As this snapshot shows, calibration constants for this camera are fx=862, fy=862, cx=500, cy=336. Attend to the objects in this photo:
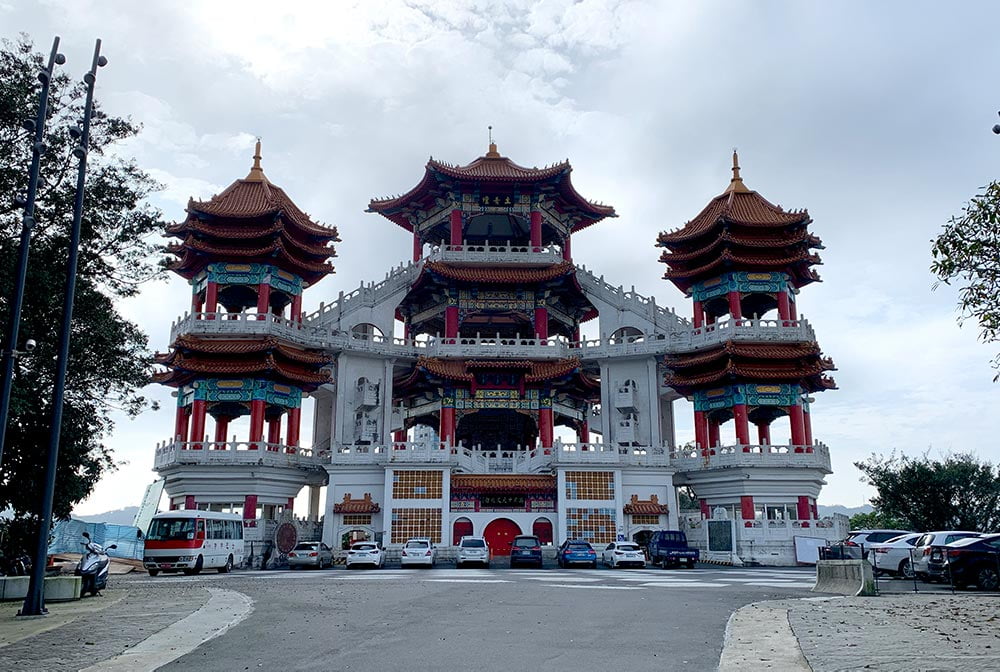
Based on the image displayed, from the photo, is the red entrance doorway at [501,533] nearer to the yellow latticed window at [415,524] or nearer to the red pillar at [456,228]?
Answer: the yellow latticed window at [415,524]

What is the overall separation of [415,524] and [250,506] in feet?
28.6

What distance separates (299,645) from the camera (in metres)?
11.8

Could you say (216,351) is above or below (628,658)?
above

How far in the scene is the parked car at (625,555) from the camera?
34.7 m

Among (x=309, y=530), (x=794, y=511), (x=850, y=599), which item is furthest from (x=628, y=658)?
(x=794, y=511)

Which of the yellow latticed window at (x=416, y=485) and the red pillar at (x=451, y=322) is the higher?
the red pillar at (x=451, y=322)

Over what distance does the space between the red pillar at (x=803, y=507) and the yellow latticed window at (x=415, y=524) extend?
18376 millimetres

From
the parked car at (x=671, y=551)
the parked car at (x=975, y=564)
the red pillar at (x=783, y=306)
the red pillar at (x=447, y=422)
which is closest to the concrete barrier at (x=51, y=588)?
the parked car at (x=975, y=564)

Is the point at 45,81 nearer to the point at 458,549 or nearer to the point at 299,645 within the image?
the point at 299,645

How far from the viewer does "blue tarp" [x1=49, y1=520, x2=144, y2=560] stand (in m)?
45.4

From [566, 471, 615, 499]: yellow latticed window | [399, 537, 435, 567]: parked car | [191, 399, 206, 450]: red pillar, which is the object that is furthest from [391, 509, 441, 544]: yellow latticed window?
[191, 399, 206, 450]: red pillar

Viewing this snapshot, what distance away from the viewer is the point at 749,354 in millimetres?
45312

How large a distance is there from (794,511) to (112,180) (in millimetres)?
36160

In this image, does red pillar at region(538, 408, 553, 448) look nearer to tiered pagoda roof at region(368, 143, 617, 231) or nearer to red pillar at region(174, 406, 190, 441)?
tiered pagoda roof at region(368, 143, 617, 231)
